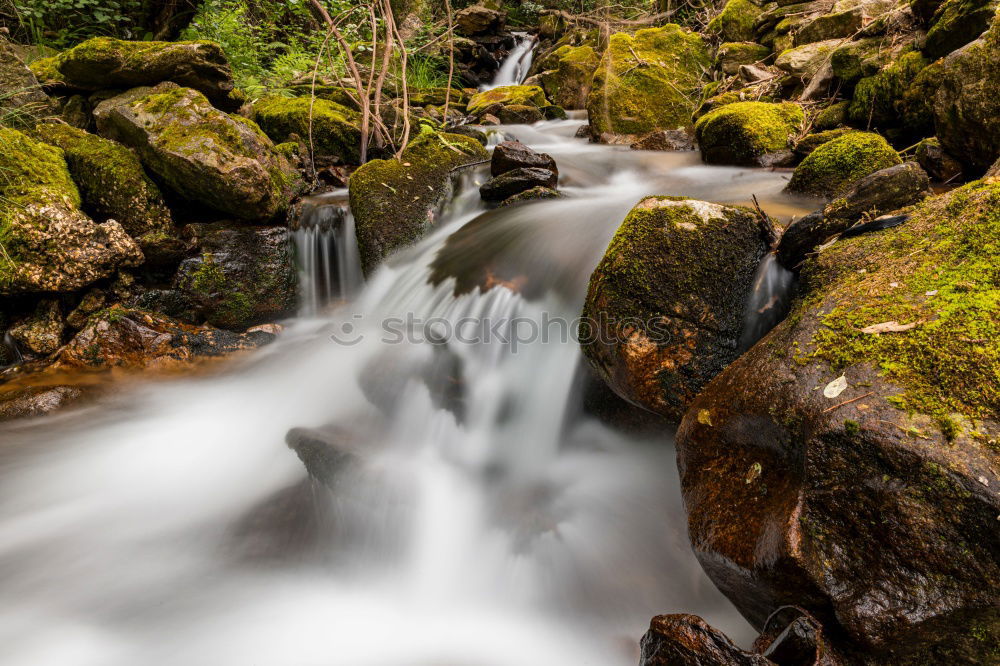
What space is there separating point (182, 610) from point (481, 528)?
1518mm

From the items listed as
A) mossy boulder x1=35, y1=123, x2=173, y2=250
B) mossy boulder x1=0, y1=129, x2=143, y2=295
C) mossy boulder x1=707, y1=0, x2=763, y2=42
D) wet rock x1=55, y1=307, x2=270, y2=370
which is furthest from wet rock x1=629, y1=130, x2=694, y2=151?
mossy boulder x1=0, y1=129, x2=143, y2=295

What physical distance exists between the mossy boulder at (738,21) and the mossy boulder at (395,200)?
715 centimetres

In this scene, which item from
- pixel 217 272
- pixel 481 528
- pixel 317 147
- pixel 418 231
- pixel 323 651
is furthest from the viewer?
pixel 317 147

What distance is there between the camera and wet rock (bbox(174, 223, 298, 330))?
4.78m

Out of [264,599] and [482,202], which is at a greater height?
[482,202]

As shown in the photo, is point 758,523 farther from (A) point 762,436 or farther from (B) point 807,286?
(B) point 807,286

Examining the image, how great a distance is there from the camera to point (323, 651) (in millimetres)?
2055

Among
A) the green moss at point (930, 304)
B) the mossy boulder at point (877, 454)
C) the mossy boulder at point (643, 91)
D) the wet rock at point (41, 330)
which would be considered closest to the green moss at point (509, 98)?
the mossy boulder at point (643, 91)

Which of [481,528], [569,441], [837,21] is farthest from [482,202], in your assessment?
[837,21]

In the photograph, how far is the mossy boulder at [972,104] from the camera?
3070 mm

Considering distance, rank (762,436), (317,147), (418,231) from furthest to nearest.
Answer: (317,147) < (418,231) < (762,436)

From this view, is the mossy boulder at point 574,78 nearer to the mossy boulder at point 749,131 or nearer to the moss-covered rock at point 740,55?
the moss-covered rock at point 740,55

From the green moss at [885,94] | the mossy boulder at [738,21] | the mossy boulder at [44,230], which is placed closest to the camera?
the mossy boulder at [44,230]

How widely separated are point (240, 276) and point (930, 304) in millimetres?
5440
